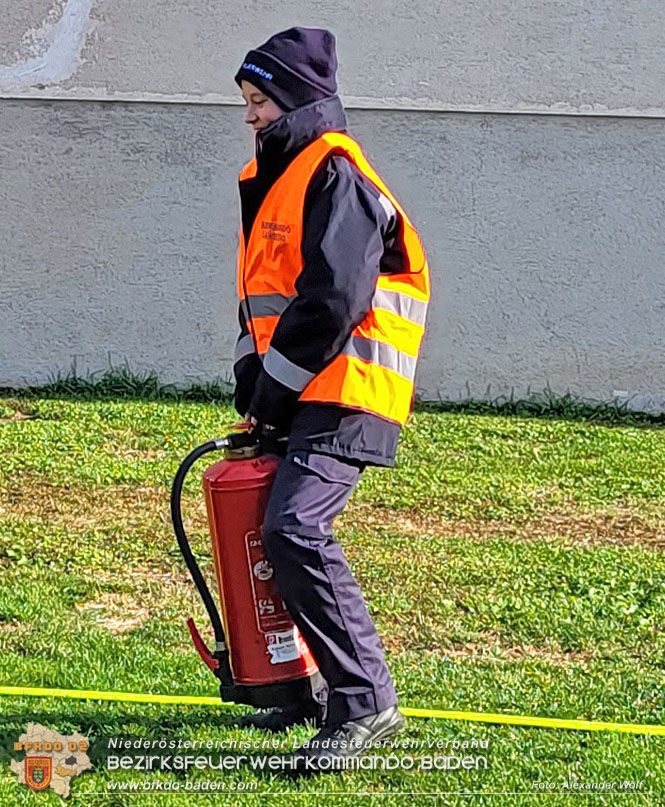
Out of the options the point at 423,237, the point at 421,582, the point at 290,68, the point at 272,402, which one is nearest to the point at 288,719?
the point at 272,402

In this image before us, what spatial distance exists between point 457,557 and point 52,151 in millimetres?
4724

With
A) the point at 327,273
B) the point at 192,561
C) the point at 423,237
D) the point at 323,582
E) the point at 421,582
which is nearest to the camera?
the point at 327,273

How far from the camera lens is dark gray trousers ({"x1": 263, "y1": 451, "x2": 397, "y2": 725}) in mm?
3998

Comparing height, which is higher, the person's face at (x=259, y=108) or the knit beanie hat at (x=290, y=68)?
the knit beanie hat at (x=290, y=68)

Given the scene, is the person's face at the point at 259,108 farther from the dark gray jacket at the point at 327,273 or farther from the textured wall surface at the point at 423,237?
the textured wall surface at the point at 423,237

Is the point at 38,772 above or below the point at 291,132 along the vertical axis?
below

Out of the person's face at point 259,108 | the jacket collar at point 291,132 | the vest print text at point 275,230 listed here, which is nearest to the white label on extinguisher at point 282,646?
the vest print text at point 275,230

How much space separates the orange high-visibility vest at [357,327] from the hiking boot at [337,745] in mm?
896

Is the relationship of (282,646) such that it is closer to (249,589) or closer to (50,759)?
(249,589)

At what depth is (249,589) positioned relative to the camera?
4.20 metres

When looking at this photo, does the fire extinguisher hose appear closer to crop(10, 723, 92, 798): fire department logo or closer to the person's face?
crop(10, 723, 92, 798): fire department logo

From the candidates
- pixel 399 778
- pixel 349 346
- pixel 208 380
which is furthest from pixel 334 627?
pixel 208 380

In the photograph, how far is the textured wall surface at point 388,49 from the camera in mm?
9250

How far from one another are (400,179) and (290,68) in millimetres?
5479
